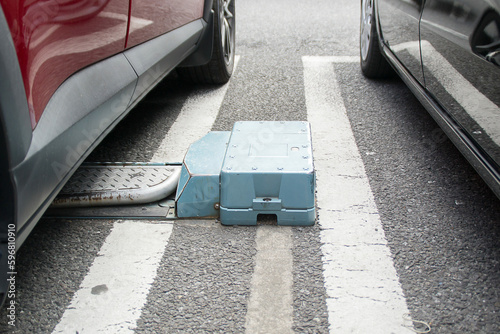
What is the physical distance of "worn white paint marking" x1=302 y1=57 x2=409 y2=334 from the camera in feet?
5.66

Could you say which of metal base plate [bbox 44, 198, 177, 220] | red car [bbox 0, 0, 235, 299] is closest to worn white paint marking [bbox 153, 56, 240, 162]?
metal base plate [bbox 44, 198, 177, 220]

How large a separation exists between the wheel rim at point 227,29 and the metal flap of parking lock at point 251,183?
79.2 inches

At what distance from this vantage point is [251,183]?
2.18 metres

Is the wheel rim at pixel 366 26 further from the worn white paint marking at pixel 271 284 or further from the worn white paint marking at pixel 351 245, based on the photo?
the worn white paint marking at pixel 271 284

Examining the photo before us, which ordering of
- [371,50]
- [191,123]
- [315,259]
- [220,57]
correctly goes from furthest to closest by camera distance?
[371,50] → [220,57] → [191,123] → [315,259]

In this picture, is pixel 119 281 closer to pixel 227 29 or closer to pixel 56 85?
pixel 56 85

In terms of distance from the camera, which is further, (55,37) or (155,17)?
(155,17)

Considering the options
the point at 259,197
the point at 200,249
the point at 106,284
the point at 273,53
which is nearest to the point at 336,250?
the point at 259,197

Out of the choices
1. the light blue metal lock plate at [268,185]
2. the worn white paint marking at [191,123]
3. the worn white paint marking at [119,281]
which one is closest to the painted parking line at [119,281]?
the worn white paint marking at [119,281]

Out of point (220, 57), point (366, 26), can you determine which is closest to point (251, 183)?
point (220, 57)

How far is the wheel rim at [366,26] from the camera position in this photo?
4299 mm

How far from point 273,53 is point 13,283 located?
164 inches

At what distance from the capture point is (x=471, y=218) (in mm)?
2316

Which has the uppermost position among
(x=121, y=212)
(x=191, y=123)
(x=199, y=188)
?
(x=199, y=188)
